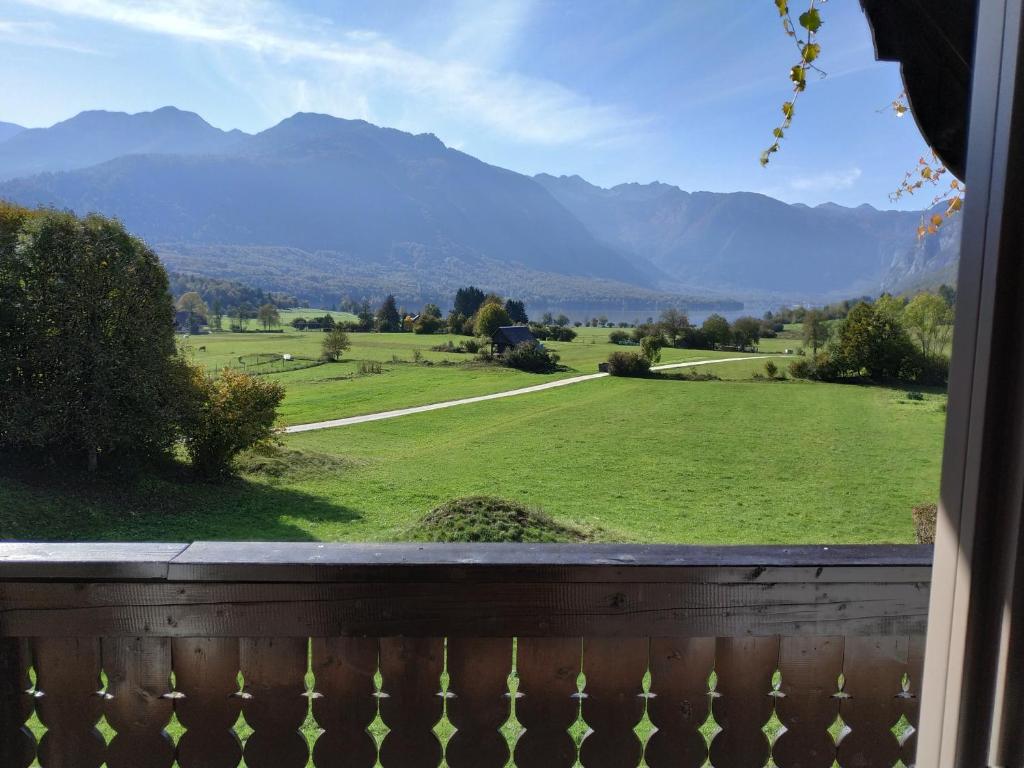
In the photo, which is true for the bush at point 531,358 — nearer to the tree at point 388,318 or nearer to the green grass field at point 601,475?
the green grass field at point 601,475

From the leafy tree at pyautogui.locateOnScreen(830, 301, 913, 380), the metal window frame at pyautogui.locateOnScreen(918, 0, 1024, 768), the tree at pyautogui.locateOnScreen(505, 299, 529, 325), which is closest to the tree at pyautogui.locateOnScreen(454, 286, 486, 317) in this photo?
the tree at pyautogui.locateOnScreen(505, 299, 529, 325)

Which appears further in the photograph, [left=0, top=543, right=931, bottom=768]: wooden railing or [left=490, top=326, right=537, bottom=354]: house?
[left=490, top=326, right=537, bottom=354]: house

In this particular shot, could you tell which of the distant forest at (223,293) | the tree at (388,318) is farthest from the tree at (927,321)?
the distant forest at (223,293)

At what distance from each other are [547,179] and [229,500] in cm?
1620

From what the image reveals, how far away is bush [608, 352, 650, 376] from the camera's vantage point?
29.7ft

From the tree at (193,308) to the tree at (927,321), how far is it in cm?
578

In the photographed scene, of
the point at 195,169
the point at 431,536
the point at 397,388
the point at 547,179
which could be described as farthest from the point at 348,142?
the point at 431,536

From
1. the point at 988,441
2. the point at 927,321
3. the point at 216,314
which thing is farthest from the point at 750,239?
the point at 988,441

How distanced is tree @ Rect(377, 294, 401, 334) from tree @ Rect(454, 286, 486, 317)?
97 cm

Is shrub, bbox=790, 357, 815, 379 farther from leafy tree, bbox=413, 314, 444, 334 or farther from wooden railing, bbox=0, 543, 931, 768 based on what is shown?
wooden railing, bbox=0, 543, 931, 768

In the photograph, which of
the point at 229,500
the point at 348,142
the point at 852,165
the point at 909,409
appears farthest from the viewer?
the point at 348,142

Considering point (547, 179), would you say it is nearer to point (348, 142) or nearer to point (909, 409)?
point (348, 142)

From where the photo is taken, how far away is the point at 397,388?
299 inches

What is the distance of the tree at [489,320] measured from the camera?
26.8 ft
